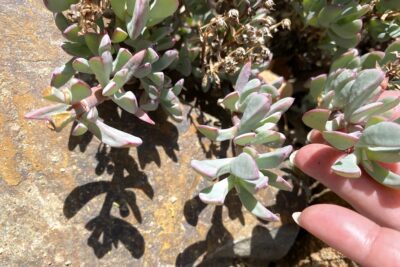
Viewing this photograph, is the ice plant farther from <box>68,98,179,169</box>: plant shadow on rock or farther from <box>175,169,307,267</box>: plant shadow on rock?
<box>175,169,307,267</box>: plant shadow on rock

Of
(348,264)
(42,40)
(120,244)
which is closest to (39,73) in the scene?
(42,40)

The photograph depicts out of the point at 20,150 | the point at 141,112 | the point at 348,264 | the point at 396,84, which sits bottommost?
the point at 348,264

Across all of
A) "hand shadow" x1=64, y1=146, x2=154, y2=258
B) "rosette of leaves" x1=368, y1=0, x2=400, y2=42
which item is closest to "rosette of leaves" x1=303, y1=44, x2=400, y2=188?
"rosette of leaves" x1=368, y1=0, x2=400, y2=42

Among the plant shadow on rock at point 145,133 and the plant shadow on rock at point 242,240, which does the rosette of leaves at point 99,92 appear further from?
the plant shadow on rock at point 242,240

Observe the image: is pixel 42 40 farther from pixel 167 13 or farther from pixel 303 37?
pixel 303 37

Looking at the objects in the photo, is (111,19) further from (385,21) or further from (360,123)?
(385,21)

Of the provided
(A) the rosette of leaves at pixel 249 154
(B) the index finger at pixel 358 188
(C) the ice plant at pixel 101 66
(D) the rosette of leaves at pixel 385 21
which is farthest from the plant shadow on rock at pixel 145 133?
(D) the rosette of leaves at pixel 385 21

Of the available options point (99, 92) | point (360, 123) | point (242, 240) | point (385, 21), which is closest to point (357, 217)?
point (360, 123)
